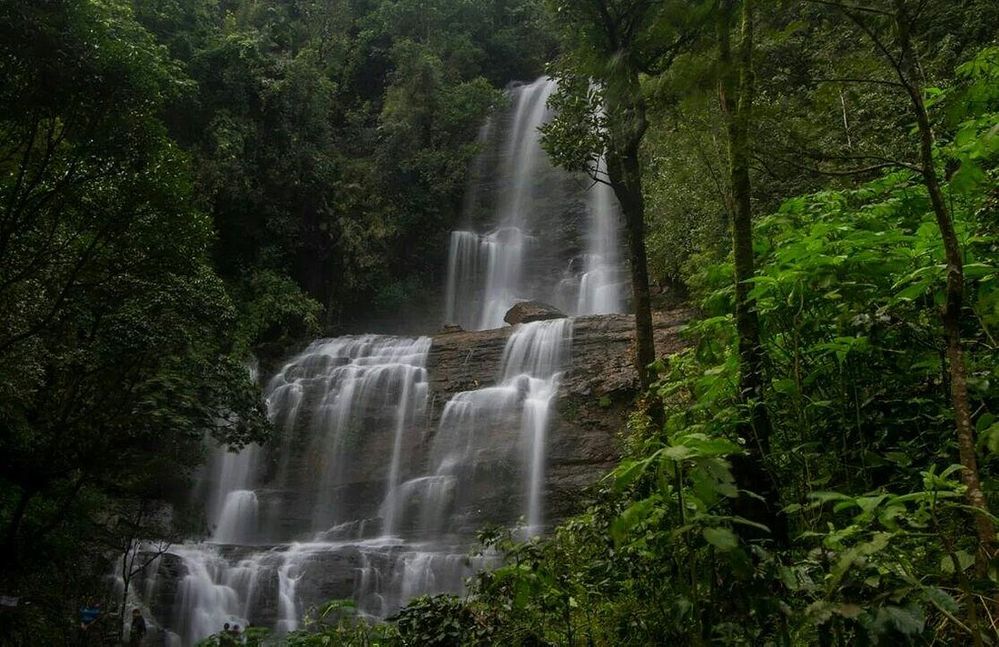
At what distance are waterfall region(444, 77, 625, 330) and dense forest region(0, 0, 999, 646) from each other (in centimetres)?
504

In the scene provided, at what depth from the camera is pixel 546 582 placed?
3.52 meters

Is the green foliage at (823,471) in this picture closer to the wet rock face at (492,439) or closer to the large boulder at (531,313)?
the wet rock face at (492,439)

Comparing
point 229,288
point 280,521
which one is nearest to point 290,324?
point 229,288

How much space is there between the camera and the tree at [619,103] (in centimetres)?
738

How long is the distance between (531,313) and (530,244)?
20.9ft

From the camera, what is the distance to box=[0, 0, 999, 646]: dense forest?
2.51 meters

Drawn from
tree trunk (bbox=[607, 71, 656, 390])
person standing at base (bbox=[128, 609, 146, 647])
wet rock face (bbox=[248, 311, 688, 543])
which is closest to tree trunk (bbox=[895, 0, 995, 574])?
tree trunk (bbox=[607, 71, 656, 390])

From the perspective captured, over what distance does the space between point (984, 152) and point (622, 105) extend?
488cm

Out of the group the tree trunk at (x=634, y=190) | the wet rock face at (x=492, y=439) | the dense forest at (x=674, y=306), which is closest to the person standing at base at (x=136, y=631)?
the dense forest at (x=674, y=306)

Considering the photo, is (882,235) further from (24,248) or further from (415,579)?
(415,579)

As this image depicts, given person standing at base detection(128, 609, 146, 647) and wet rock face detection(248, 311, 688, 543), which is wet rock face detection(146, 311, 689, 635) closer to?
wet rock face detection(248, 311, 688, 543)

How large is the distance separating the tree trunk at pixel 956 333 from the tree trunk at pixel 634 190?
468 cm

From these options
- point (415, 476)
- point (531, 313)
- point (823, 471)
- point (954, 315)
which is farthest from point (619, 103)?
point (531, 313)

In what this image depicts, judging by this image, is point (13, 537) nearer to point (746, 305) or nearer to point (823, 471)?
point (746, 305)
